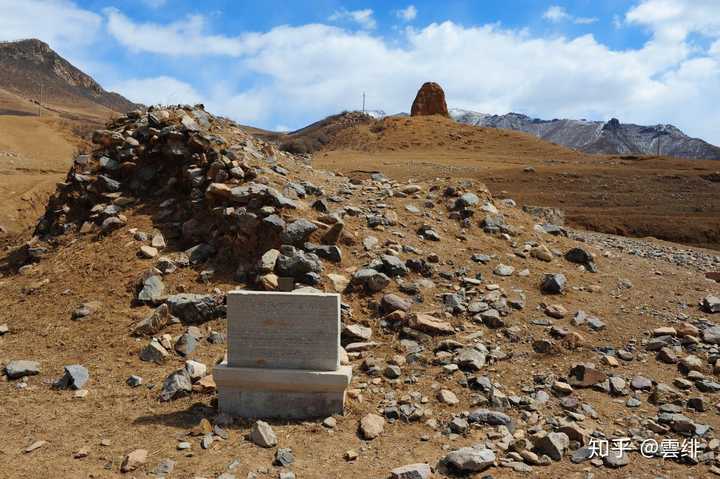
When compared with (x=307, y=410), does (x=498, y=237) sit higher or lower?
higher

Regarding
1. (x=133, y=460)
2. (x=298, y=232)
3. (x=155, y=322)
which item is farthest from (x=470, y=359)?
(x=155, y=322)

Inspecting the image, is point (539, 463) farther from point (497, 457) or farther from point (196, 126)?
point (196, 126)

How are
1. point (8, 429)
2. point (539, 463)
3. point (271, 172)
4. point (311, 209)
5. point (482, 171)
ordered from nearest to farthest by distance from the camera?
1. point (539, 463)
2. point (8, 429)
3. point (311, 209)
4. point (271, 172)
5. point (482, 171)

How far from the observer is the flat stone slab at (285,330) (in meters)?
5.57

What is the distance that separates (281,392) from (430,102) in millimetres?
57736

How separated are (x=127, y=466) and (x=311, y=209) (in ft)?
17.7

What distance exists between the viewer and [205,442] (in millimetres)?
5039

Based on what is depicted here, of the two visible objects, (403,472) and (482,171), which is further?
(482,171)

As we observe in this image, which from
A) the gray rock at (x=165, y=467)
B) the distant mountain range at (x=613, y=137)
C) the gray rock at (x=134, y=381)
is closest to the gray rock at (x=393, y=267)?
the gray rock at (x=134, y=381)

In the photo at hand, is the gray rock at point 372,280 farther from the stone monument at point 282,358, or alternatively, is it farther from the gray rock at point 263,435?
the gray rock at point 263,435

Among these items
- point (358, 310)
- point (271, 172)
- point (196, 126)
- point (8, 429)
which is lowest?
point (8, 429)

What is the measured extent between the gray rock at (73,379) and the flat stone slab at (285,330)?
193cm

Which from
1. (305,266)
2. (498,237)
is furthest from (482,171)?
(305,266)

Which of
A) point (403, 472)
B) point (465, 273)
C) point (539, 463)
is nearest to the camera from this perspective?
point (403, 472)
